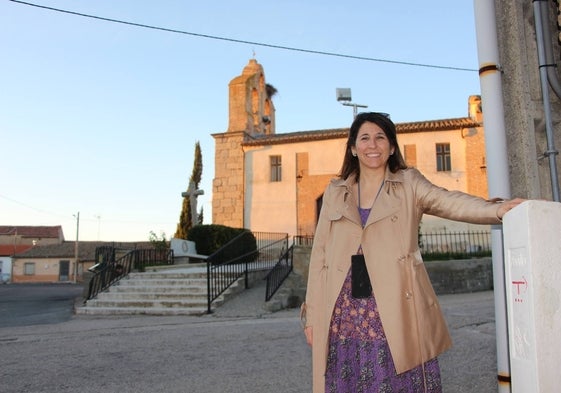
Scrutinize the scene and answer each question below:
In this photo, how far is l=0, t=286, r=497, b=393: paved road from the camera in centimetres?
402

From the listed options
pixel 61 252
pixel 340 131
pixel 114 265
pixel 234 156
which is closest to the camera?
pixel 114 265

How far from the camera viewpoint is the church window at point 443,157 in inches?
861

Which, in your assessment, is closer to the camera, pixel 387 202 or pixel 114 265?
pixel 387 202

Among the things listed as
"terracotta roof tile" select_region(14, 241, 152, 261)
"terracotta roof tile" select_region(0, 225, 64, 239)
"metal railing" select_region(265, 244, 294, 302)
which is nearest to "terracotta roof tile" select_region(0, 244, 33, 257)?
"terracotta roof tile" select_region(0, 225, 64, 239)

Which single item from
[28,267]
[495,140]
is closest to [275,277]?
[495,140]

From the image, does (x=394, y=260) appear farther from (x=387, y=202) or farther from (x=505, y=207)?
(x=505, y=207)

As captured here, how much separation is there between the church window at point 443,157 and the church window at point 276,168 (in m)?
7.66

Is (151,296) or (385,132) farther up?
(385,132)

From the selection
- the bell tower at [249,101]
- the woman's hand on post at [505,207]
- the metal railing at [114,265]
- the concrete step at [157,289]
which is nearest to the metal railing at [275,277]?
the concrete step at [157,289]

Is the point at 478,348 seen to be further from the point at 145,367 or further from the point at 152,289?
the point at 152,289

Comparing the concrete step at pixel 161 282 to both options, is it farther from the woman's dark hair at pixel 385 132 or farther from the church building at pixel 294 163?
the church building at pixel 294 163

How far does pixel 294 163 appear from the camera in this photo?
77.4 ft

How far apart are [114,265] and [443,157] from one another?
51.8 ft

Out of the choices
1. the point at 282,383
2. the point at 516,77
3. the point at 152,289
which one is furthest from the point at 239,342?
the point at 152,289
